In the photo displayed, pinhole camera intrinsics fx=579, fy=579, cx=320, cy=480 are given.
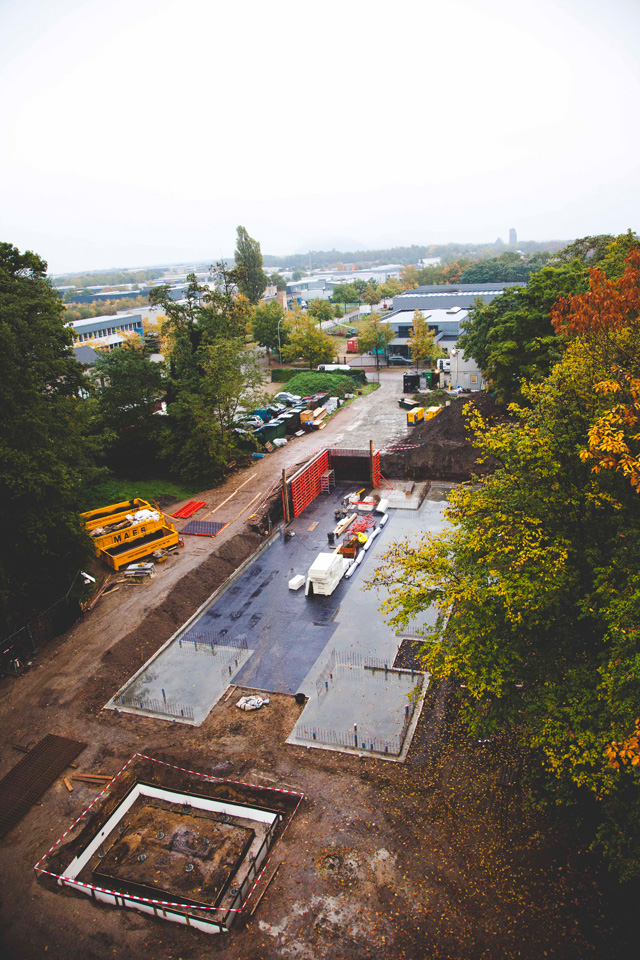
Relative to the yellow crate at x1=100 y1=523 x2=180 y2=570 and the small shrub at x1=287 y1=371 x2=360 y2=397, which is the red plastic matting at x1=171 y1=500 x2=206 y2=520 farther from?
the small shrub at x1=287 y1=371 x2=360 y2=397

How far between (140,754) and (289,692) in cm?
421

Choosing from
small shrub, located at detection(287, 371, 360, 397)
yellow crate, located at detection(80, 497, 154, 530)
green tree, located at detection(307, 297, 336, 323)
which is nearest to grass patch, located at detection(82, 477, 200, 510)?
yellow crate, located at detection(80, 497, 154, 530)

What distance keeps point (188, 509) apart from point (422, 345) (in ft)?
113

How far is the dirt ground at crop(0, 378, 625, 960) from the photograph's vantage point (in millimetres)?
10148

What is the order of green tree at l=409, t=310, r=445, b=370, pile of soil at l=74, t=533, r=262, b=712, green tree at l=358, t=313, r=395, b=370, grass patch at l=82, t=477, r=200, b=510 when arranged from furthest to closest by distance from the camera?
green tree at l=358, t=313, r=395, b=370, green tree at l=409, t=310, r=445, b=370, grass patch at l=82, t=477, r=200, b=510, pile of soil at l=74, t=533, r=262, b=712

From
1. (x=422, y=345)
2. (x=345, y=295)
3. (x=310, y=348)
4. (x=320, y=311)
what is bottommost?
(x=422, y=345)

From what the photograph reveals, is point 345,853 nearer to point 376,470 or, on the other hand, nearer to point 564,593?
point 564,593

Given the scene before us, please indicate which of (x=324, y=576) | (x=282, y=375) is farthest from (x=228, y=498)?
(x=282, y=375)

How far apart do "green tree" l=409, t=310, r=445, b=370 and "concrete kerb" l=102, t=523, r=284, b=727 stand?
33.7 metres

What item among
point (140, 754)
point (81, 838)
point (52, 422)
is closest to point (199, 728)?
point (140, 754)

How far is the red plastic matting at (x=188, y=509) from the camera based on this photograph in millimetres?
27797

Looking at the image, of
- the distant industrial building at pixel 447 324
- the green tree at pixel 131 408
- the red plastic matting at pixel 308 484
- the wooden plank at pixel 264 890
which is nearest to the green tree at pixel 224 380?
the green tree at pixel 131 408

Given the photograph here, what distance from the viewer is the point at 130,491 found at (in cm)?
2956

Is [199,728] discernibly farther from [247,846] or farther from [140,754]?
[247,846]
